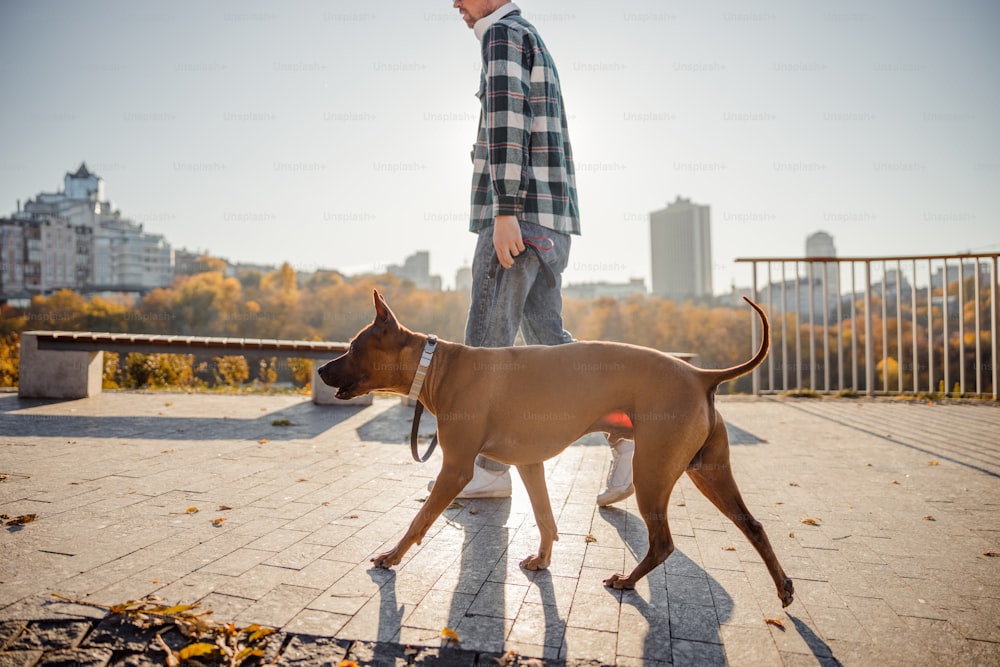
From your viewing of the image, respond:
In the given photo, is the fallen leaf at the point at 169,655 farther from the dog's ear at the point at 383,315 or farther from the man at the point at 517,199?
the man at the point at 517,199

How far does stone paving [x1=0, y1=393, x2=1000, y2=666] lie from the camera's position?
1.95 m

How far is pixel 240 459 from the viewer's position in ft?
15.5

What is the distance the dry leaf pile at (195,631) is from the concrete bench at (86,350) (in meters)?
4.87

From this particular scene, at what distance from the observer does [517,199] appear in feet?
11.0

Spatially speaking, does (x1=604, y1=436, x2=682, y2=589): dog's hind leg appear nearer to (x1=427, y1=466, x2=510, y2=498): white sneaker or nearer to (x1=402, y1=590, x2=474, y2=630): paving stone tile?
(x1=402, y1=590, x2=474, y2=630): paving stone tile

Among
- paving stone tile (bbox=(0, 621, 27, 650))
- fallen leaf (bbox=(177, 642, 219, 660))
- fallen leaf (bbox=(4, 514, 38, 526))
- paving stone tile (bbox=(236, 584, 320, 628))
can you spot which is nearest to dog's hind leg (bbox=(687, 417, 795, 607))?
paving stone tile (bbox=(236, 584, 320, 628))

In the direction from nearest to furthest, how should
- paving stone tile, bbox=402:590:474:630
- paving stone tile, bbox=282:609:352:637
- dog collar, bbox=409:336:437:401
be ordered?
paving stone tile, bbox=282:609:352:637 → paving stone tile, bbox=402:590:474:630 → dog collar, bbox=409:336:437:401

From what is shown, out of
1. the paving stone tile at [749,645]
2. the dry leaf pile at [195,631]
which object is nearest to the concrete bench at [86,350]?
the dry leaf pile at [195,631]

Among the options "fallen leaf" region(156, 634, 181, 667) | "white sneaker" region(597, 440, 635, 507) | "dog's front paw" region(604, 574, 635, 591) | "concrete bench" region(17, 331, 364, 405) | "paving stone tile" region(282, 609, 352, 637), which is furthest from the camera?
"concrete bench" region(17, 331, 364, 405)

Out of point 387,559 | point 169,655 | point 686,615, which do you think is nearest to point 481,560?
point 387,559

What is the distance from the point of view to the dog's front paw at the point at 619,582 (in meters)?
2.40

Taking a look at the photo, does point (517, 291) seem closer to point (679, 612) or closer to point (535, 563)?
point (535, 563)

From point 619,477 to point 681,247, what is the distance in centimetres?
13728

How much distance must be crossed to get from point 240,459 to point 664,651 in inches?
153
